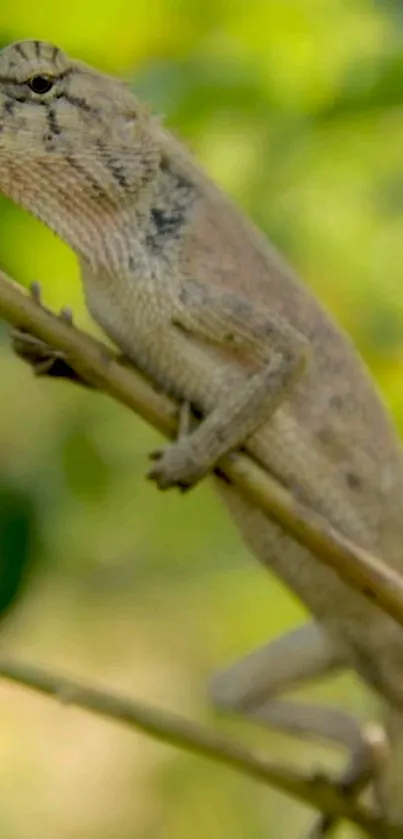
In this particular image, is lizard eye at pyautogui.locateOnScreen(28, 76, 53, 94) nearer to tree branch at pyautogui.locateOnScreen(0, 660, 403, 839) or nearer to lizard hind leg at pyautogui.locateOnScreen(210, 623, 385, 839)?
tree branch at pyautogui.locateOnScreen(0, 660, 403, 839)

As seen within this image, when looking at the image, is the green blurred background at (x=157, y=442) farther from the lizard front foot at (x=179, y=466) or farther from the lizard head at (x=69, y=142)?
the lizard front foot at (x=179, y=466)

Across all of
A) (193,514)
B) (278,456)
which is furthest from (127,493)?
(278,456)

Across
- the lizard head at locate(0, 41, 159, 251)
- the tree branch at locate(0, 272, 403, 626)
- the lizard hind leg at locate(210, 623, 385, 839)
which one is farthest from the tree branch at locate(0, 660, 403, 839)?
the lizard head at locate(0, 41, 159, 251)

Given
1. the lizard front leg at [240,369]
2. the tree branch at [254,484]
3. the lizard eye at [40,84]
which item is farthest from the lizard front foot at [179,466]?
the lizard eye at [40,84]

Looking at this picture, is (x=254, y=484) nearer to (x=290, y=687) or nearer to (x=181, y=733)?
(x=181, y=733)

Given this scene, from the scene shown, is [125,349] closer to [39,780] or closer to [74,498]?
[74,498]
